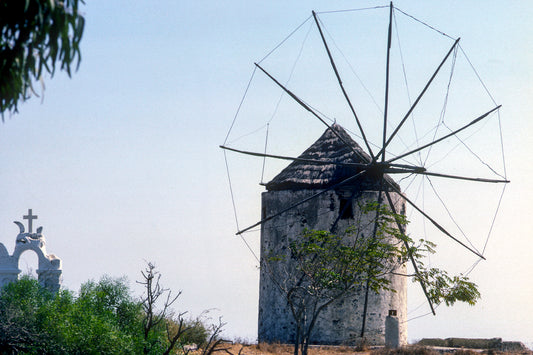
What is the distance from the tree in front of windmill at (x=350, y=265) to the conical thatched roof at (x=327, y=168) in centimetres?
102

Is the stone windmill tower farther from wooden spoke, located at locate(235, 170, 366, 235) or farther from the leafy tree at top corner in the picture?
the leafy tree at top corner

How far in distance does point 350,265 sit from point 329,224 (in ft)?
5.45

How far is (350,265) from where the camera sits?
20.5 metres

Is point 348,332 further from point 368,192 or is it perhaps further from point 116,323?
point 116,323

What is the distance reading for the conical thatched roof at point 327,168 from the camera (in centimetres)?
2217

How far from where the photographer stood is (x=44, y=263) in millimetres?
23094

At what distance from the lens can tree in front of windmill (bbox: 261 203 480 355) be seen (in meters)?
20.6

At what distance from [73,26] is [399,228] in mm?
13921

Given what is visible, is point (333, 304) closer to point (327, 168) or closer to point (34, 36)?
point (327, 168)

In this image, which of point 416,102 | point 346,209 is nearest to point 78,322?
point 346,209

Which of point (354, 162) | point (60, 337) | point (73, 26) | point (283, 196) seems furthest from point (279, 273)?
point (73, 26)

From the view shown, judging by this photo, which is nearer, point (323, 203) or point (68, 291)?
point (68, 291)

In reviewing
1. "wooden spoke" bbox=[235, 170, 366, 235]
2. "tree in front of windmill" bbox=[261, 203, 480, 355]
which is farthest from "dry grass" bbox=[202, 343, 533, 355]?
"wooden spoke" bbox=[235, 170, 366, 235]

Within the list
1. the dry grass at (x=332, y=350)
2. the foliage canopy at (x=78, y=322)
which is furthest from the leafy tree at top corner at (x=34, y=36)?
the dry grass at (x=332, y=350)
